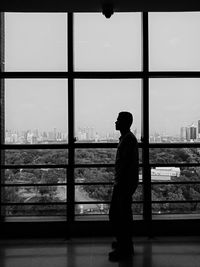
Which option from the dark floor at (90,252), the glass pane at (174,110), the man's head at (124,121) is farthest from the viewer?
the glass pane at (174,110)

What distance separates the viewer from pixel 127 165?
3.61m

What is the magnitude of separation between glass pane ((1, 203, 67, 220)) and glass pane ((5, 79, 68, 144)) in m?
0.86

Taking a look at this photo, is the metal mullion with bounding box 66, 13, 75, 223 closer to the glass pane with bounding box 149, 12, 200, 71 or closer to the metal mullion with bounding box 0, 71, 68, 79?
the metal mullion with bounding box 0, 71, 68, 79

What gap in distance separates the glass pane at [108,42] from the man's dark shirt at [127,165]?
141 centimetres

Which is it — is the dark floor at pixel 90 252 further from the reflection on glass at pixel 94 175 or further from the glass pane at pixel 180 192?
the reflection on glass at pixel 94 175

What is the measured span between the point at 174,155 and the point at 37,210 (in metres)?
1.98

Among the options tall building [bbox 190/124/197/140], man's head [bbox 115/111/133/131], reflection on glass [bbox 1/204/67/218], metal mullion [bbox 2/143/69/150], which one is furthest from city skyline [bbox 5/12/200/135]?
reflection on glass [bbox 1/204/67/218]

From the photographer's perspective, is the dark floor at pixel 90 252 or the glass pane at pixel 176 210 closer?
the dark floor at pixel 90 252

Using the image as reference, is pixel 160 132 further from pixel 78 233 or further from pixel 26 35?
pixel 26 35

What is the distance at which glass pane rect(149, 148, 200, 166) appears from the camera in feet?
15.3

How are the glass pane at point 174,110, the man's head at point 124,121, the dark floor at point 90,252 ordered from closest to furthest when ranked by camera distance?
the dark floor at point 90,252 → the man's head at point 124,121 → the glass pane at point 174,110

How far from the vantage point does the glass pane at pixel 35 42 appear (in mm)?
4621
